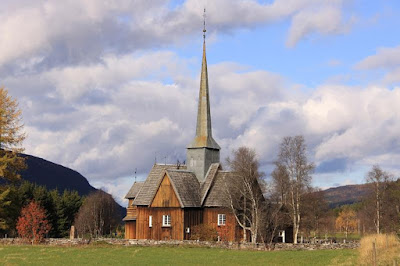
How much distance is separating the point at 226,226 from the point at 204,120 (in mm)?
13560

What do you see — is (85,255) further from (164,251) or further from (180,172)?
(180,172)

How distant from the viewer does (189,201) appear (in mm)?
57500

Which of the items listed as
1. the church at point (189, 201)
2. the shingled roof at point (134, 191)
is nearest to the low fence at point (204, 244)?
the church at point (189, 201)

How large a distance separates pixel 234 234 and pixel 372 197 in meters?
25.2

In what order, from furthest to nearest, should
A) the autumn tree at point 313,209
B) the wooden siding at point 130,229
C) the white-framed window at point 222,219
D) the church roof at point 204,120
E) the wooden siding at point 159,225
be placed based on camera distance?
1. the autumn tree at point 313,209
2. the wooden siding at point 130,229
3. the church roof at point 204,120
4. the wooden siding at point 159,225
5. the white-framed window at point 222,219

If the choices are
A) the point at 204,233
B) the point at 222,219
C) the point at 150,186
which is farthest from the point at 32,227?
the point at 222,219

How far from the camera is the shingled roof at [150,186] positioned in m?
60.1

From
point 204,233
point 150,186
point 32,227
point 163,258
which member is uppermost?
point 150,186

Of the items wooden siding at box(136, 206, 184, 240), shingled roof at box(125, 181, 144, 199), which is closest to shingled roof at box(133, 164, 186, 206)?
wooden siding at box(136, 206, 184, 240)

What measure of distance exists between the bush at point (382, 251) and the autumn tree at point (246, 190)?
13.4 m

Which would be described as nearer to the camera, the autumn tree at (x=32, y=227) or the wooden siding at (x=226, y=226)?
the wooden siding at (x=226, y=226)

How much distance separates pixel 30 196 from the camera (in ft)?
266

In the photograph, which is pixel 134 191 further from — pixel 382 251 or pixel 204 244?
pixel 382 251

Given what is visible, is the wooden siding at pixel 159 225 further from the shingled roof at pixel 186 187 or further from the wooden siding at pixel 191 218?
the shingled roof at pixel 186 187
